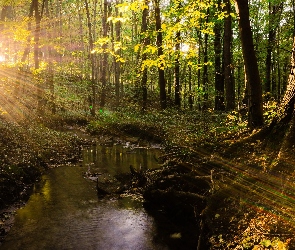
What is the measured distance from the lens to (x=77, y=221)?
27.9 ft

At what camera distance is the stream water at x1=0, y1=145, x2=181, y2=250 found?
7277 millimetres

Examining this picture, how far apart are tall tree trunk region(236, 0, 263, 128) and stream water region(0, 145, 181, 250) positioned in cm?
434

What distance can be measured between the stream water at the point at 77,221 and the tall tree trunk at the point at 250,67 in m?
4.34

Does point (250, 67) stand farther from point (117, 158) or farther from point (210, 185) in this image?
point (117, 158)

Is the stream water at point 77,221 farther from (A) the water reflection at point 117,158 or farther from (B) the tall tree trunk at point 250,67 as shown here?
(B) the tall tree trunk at point 250,67

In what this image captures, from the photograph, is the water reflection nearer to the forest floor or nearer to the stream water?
the forest floor

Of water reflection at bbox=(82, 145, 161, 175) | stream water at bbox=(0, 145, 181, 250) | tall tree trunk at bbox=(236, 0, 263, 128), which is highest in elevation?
tall tree trunk at bbox=(236, 0, 263, 128)

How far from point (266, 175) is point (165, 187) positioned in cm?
390

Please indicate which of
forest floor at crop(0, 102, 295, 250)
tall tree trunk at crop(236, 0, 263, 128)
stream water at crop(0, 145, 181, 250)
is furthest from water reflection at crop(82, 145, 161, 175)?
tall tree trunk at crop(236, 0, 263, 128)

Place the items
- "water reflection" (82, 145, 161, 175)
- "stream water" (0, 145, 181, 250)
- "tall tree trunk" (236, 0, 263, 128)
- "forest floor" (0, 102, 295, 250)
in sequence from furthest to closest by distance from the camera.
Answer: "water reflection" (82, 145, 161, 175)
"tall tree trunk" (236, 0, 263, 128)
"stream water" (0, 145, 181, 250)
"forest floor" (0, 102, 295, 250)

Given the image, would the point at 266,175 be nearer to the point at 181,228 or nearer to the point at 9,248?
the point at 181,228

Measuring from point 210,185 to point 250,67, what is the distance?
3593 millimetres

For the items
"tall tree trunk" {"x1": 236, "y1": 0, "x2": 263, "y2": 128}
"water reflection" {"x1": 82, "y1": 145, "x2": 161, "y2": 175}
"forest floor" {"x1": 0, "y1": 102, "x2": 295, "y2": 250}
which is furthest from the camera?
"water reflection" {"x1": 82, "y1": 145, "x2": 161, "y2": 175}

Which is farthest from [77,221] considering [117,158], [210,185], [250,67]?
[117,158]
